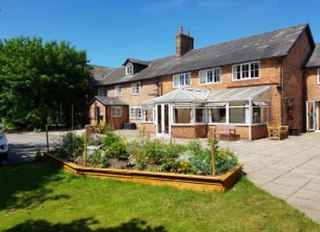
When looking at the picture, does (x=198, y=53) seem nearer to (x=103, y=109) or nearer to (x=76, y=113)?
(x=103, y=109)

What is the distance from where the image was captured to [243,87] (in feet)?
69.7

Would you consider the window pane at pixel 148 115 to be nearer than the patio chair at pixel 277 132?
No

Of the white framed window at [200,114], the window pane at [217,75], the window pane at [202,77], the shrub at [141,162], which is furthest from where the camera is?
the window pane at [202,77]

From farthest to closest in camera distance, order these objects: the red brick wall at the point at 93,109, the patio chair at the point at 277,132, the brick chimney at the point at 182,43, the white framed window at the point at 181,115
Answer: the red brick wall at the point at 93,109 < the brick chimney at the point at 182,43 < the white framed window at the point at 181,115 < the patio chair at the point at 277,132

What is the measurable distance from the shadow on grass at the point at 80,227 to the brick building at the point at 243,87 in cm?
1413

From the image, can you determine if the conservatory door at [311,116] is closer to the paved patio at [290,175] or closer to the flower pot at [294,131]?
the flower pot at [294,131]

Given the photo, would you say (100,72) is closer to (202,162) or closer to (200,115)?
(200,115)

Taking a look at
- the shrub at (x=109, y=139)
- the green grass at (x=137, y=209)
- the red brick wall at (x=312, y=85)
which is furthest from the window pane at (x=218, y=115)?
the green grass at (x=137, y=209)

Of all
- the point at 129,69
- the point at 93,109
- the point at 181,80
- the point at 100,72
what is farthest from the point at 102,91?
the point at 181,80

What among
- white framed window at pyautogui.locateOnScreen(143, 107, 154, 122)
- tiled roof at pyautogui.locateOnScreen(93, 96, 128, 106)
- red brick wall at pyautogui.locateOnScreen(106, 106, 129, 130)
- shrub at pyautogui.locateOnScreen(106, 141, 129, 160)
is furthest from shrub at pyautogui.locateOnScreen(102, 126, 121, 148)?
tiled roof at pyautogui.locateOnScreen(93, 96, 128, 106)

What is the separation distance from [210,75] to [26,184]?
18750 millimetres

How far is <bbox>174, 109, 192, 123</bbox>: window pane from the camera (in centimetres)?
2092

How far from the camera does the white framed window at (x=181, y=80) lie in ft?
83.6

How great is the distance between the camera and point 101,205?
5734 millimetres
